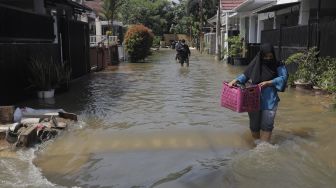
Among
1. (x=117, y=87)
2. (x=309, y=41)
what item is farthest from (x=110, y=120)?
(x=309, y=41)

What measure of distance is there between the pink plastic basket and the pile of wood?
313cm

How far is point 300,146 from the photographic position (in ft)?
25.4

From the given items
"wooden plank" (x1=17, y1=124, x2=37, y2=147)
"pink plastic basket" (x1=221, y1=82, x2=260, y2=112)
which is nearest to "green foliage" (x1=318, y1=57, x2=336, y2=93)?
"pink plastic basket" (x1=221, y1=82, x2=260, y2=112)

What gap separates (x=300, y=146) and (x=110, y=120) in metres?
4.08

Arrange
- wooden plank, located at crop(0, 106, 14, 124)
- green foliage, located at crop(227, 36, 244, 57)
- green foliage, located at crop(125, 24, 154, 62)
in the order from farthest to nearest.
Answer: green foliage, located at crop(125, 24, 154, 62), green foliage, located at crop(227, 36, 244, 57), wooden plank, located at crop(0, 106, 14, 124)

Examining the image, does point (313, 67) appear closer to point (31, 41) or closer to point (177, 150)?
point (177, 150)

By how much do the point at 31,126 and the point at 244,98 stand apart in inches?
143

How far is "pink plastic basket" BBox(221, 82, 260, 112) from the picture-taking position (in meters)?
7.32

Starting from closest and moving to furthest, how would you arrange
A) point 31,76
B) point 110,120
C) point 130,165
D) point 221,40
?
point 130,165, point 110,120, point 31,76, point 221,40

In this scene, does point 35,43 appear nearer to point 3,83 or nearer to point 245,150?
point 3,83

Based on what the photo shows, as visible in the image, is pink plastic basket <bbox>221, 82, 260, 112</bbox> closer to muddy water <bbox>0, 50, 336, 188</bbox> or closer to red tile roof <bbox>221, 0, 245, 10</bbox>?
muddy water <bbox>0, 50, 336, 188</bbox>

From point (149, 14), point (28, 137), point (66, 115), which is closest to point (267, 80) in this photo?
point (28, 137)

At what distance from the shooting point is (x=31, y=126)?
8.23m

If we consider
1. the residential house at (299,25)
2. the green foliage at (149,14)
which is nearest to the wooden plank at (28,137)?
the residential house at (299,25)
